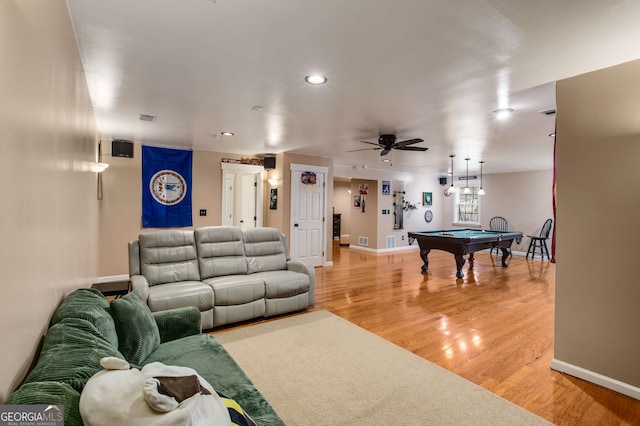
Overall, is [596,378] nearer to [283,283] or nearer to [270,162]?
[283,283]

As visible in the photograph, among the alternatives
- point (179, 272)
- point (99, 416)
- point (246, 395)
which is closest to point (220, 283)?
point (179, 272)

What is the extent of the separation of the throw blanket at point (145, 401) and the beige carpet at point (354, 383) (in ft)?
3.91

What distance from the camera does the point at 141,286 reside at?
304 centimetres

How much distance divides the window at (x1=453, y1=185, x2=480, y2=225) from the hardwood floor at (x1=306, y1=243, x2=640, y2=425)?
9.20ft

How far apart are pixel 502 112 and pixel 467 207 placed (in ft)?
23.3

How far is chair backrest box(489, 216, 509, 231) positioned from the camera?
8680 mm

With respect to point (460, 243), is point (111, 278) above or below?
below

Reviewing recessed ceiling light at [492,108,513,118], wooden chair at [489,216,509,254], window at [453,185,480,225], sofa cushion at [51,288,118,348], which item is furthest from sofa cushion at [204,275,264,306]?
window at [453,185,480,225]

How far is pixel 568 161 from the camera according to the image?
2.51 metres

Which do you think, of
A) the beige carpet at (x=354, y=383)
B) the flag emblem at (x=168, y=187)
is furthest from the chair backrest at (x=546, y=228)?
the flag emblem at (x=168, y=187)

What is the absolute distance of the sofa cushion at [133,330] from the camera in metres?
1.79

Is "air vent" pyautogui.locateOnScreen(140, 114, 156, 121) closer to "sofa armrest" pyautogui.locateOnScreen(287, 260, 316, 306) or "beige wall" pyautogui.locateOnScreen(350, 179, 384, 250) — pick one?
"sofa armrest" pyautogui.locateOnScreen(287, 260, 316, 306)

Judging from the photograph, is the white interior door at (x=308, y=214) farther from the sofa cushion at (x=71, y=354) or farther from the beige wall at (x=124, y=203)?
the sofa cushion at (x=71, y=354)

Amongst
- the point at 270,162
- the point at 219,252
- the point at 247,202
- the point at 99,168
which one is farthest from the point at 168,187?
the point at 219,252
